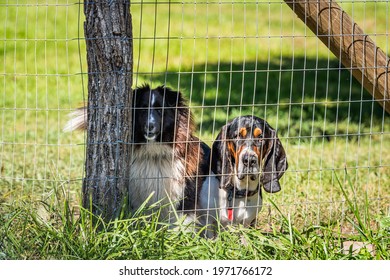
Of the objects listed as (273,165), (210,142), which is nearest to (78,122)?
(273,165)

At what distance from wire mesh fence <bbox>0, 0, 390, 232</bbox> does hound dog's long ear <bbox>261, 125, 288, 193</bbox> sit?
16 cm

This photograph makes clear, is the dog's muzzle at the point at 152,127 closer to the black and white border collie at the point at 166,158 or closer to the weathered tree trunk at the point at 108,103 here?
the black and white border collie at the point at 166,158

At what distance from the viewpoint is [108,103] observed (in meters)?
5.04

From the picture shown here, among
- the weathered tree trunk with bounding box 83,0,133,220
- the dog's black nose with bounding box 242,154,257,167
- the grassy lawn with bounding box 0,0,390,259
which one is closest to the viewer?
the grassy lawn with bounding box 0,0,390,259

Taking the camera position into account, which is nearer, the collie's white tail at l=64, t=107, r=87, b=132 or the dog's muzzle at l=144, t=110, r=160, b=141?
the dog's muzzle at l=144, t=110, r=160, b=141

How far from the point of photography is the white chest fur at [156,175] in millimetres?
5426

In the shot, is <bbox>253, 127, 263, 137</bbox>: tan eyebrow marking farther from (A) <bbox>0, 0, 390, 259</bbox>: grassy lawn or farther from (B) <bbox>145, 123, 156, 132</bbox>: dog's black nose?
(B) <bbox>145, 123, 156, 132</bbox>: dog's black nose

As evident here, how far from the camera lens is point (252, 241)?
4844 mm

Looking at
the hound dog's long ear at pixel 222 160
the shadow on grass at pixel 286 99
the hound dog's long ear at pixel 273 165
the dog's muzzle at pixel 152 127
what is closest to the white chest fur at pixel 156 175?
the dog's muzzle at pixel 152 127

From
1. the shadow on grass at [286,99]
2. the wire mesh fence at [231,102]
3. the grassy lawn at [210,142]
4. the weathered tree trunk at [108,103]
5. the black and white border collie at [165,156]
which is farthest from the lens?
the shadow on grass at [286,99]

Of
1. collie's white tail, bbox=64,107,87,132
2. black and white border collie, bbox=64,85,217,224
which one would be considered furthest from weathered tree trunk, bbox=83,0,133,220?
collie's white tail, bbox=64,107,87,132

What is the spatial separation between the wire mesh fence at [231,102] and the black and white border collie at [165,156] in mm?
172

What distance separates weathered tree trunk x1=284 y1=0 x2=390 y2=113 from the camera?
5.24m
